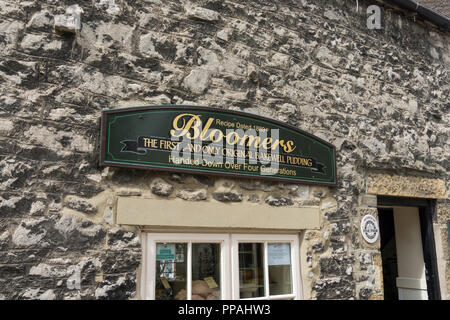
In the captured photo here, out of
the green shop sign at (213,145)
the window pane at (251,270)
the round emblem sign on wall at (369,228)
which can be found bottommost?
the window pane at (251,270)

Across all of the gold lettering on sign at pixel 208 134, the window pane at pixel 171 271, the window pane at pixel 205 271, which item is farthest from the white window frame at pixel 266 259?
the gold lettering on sign at pixel 208 134

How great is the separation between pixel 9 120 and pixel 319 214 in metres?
2.77

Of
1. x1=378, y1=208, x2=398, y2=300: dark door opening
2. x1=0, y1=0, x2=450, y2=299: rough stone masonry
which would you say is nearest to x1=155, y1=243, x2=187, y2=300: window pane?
x1=0, y1=0, x2=450, y2=299: rough stone masonry

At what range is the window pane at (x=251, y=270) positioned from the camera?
3680 mm

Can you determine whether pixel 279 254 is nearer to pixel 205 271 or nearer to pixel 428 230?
pixel 205 271

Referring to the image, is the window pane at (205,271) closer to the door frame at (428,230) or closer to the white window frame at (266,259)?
the white window frame at (266,259)

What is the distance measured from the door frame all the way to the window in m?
1.59

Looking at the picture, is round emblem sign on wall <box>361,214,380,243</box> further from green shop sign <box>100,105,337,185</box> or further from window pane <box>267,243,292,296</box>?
window pane <box>267,243,292,296</box>

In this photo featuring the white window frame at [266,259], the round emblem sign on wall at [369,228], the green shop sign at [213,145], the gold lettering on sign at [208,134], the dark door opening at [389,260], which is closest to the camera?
the green shop sign at [213,145]

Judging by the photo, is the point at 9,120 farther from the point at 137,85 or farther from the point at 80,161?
the point at 137,85

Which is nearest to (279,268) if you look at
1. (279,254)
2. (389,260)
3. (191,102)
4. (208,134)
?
(279,254)

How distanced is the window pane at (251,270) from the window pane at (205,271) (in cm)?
23

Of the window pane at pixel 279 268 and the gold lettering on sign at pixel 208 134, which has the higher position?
the gold lettering on sign at pixel 208 134

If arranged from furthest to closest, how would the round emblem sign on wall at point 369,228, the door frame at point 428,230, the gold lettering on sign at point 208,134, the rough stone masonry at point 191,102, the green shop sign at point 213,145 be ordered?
1. the door frame at point 428,230
2. the round emblem sign on wall at point 369,228
3. the gold lettering on sign at point 208,134
4. the green shop sign at point 213,145
5. the rough stone masonry at point 191,102
